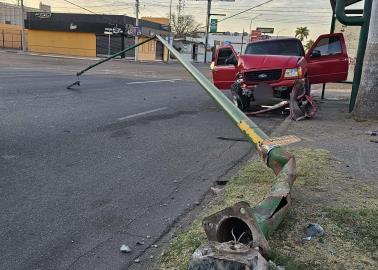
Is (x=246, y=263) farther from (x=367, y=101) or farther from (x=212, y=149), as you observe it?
(x=367, y=101)

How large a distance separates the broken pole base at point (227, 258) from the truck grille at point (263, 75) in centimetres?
958

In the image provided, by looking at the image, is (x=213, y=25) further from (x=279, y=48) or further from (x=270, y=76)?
(x=270, y=76)

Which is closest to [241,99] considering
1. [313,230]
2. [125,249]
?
[313,230]

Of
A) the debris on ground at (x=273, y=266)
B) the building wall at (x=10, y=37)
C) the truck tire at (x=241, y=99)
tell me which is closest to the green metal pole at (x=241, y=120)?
the debris on ground at (x=273, y=266)

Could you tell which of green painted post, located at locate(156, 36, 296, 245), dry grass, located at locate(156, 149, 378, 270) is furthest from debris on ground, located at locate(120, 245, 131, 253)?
green painted post, located at locate(156, 36, 296, 245)

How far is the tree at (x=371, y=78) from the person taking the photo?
32.9 ft

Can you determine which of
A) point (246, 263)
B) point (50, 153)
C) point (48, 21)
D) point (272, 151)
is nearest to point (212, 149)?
point (50, 153)

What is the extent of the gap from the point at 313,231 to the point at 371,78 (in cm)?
724

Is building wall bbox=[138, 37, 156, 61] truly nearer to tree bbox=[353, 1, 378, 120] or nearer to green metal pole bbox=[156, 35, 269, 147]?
tree bbox=[353, 1, 378, 120]

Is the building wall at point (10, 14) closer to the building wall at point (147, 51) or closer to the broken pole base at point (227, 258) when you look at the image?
the building wall at point (147, 51)

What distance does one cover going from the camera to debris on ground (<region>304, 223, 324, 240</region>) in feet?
12.4

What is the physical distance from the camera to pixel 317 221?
406 cm

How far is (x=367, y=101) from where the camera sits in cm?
1020

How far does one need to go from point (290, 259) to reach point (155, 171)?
10.4 ft
